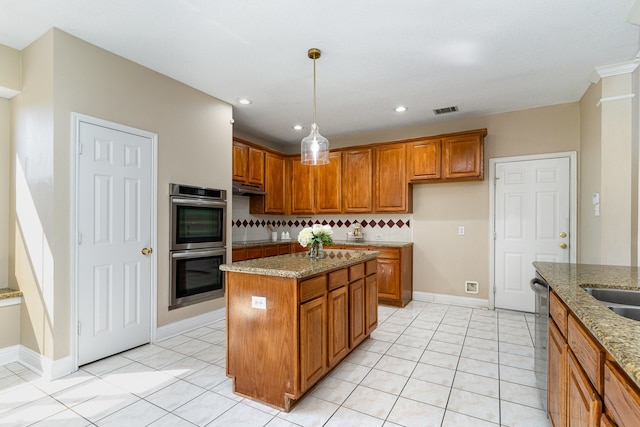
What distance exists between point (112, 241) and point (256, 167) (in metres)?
2.45

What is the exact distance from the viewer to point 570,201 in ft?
12.8

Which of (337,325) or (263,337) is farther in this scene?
(337,325)

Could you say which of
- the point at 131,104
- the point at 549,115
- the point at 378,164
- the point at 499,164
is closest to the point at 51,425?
the point at 131,104

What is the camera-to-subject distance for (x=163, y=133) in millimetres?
3213

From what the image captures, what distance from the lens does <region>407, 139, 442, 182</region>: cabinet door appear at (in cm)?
443

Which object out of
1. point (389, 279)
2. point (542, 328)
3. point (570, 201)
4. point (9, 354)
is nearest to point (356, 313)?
point (542, 328)

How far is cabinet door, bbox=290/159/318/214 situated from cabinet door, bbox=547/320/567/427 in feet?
13.2

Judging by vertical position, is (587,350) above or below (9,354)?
above

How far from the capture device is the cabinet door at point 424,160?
4.43m

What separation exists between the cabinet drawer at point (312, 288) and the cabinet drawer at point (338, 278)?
0.10 metres

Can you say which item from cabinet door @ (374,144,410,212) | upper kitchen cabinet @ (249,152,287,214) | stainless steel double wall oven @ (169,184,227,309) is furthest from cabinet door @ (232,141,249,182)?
cabinet door @ (374,144,410,212)

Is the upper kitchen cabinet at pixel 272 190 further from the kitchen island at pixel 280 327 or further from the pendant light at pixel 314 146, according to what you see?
the kitchen island at pixel 280 327

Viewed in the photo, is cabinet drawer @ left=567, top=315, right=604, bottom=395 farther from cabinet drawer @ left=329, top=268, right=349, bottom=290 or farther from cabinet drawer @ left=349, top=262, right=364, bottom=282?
cabinet drawer @ left=349, top=262, right=364, bottom=282

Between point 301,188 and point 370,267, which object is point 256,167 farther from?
point 370,267
